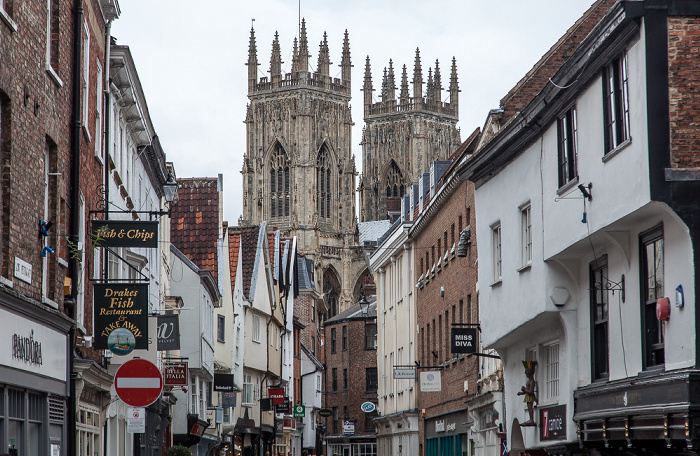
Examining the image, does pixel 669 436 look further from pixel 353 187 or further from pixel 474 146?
pixel 353 187

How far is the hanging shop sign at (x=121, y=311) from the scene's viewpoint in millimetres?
18969

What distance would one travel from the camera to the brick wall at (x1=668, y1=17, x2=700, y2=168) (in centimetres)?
1432

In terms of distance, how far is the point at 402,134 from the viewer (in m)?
152

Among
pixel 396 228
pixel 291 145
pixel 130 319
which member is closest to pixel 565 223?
pixel 130 319

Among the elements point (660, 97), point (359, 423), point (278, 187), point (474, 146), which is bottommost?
point (359, 423)

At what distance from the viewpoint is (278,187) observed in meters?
134

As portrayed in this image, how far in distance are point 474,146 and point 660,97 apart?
1724 cm

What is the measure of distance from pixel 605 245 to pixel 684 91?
354 centimetres

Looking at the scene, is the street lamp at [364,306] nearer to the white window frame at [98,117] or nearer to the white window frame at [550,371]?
the white window frame at [550,371]

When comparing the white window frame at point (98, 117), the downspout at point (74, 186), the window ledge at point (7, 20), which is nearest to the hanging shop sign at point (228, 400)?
the white window frame at point (98, 117)

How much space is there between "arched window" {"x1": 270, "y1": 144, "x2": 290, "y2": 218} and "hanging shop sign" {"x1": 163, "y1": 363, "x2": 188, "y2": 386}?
10343 cm

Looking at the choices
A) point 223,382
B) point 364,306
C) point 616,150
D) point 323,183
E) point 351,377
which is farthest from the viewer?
point 323,183

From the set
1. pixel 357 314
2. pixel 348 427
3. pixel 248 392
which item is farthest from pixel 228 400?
pixel 357 314

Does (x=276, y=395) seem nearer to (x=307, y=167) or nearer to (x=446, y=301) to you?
(x=446, y=301)
